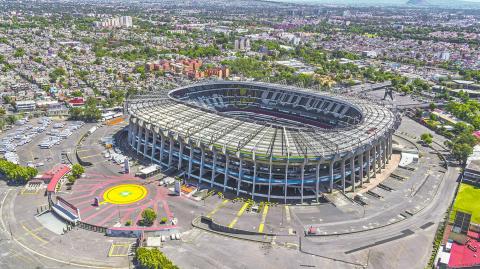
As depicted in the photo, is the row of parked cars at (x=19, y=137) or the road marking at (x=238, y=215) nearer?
the road marking at (x=238, y=215)

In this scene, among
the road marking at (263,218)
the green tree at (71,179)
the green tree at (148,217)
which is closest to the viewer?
the green tree at (148,217)

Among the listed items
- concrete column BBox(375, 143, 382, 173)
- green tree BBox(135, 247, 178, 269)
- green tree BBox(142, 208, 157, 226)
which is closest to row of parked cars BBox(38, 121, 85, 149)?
green tree BBox(142, 208, 157, 226)

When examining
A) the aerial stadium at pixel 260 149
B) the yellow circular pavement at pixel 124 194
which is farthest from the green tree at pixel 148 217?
the aerial stadium at pixel 260 149

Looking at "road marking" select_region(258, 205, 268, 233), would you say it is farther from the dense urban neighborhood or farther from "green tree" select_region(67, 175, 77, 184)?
"green tree" select_region(67, 175, 77, 184)

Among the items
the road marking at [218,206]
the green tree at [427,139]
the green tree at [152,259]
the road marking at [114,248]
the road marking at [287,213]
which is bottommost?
the road marking at [114,248]

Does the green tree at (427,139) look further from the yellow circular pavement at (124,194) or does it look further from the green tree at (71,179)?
the green tree at (71,179)

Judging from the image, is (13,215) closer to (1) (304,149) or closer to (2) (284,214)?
(2) (284,214)

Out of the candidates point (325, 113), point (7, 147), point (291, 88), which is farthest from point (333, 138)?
point (7, 147)
